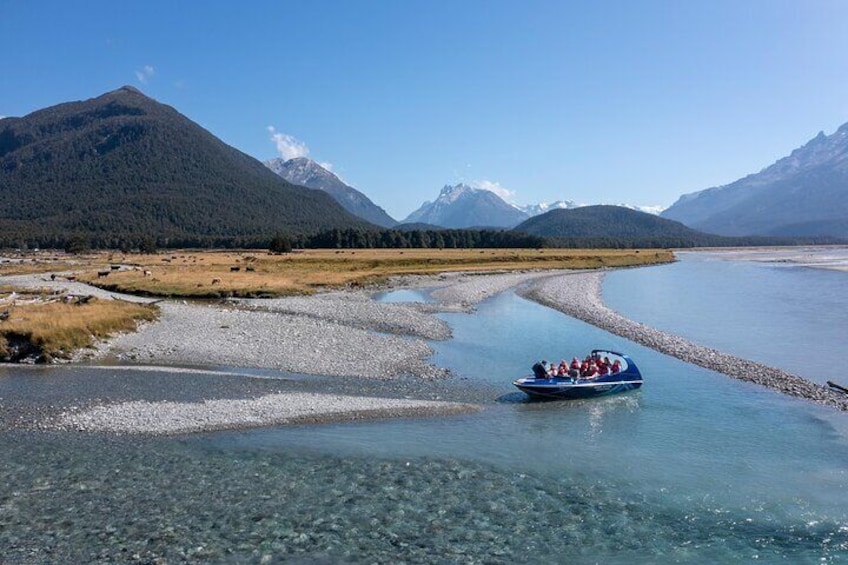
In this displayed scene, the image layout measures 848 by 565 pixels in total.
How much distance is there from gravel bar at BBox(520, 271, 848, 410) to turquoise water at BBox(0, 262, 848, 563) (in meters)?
3.06

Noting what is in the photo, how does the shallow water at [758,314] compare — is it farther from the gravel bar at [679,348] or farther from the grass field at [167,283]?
the grass field at [167,283]

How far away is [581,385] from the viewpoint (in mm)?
27906

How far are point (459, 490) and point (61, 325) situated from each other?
29.4m

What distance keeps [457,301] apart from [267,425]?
44.7 metres

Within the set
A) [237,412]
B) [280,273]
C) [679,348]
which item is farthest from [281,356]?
[280,273]

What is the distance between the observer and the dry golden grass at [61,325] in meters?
33.9

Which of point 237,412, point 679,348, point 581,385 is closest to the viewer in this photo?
point 237,412

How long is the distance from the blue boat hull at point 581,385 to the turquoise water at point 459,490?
918 mm

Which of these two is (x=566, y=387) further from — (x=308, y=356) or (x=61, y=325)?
(x=61, y=325)

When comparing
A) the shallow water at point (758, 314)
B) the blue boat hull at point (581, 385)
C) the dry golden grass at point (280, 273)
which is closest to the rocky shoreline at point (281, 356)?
the blue boat hull at point (581, 385)

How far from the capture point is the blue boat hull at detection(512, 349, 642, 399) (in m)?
27.3

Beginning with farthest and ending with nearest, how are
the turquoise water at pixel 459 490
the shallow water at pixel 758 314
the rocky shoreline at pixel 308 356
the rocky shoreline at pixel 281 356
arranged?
the shallow water at pixel 758 314 → the rocky shoreline at pixel 308 356 → the rocky shoreline at pixel 281 356 → the turquoise water at pixel 459 490

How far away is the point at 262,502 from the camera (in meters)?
16.7

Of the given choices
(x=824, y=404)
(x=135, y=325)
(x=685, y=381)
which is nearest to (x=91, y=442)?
(x=135, y=325)
